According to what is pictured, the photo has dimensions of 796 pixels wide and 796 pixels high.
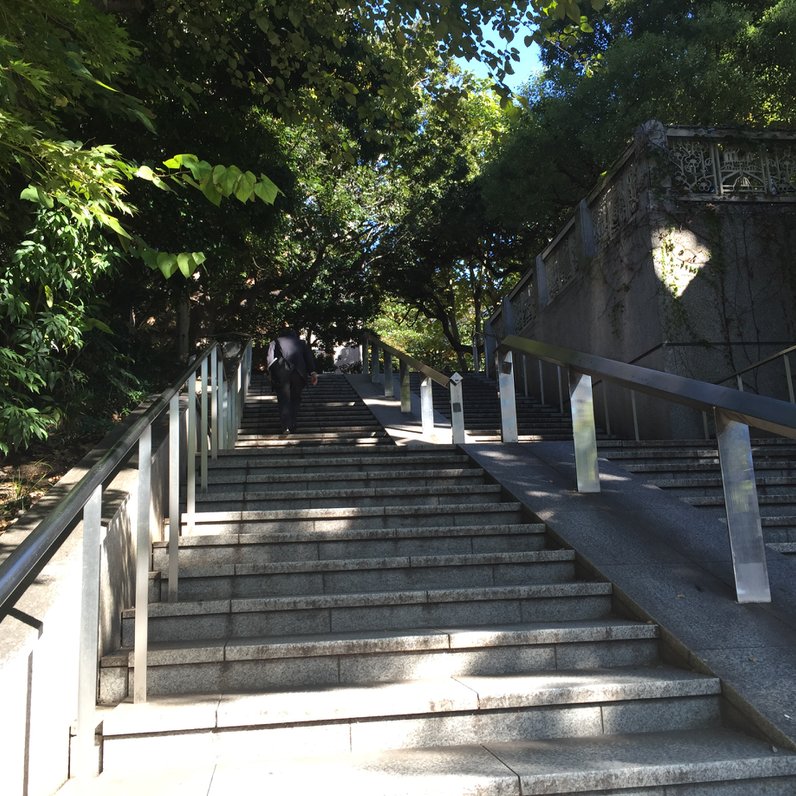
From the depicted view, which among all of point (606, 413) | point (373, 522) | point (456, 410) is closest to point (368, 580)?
point (373, 522)

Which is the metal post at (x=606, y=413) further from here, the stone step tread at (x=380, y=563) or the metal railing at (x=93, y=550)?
the metal railing at (x=93, y=550)

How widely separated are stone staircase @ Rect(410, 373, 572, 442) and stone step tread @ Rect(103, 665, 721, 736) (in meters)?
4.90

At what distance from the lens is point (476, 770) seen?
2.30 meters

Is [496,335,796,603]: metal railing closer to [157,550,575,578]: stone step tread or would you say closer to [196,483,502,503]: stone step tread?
[157,550,575,578]: stone step tread

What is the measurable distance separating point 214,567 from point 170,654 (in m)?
0.86

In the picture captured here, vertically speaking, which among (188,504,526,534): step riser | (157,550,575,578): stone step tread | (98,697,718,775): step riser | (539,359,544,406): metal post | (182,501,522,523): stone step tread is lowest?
(98,697,718,775): step riser

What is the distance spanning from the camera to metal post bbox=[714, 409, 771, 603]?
10.9ft

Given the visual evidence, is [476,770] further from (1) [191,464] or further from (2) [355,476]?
(2) [355,476]

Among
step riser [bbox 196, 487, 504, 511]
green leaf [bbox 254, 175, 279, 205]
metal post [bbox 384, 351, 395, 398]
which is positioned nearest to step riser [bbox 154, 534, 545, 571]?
step riser [bbox 196, 487, 504, 511]

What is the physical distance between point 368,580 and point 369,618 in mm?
397

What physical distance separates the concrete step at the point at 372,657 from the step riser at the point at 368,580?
521 millimetres

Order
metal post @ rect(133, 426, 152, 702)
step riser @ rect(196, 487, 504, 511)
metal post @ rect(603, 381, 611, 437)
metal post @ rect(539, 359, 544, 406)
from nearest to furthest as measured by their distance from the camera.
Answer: metal post @ rect(133, 426, 152, 702) < step riser @ rect(196, 487, 504, 511) < metal post @ rect(603, 381, 611, 437) < metal post @ rect(539, 359, 544, 406)

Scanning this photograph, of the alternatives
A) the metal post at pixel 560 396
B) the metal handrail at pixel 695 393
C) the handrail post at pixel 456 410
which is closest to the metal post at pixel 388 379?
the metal post at pixel 560 396

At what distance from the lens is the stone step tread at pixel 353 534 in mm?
4020
